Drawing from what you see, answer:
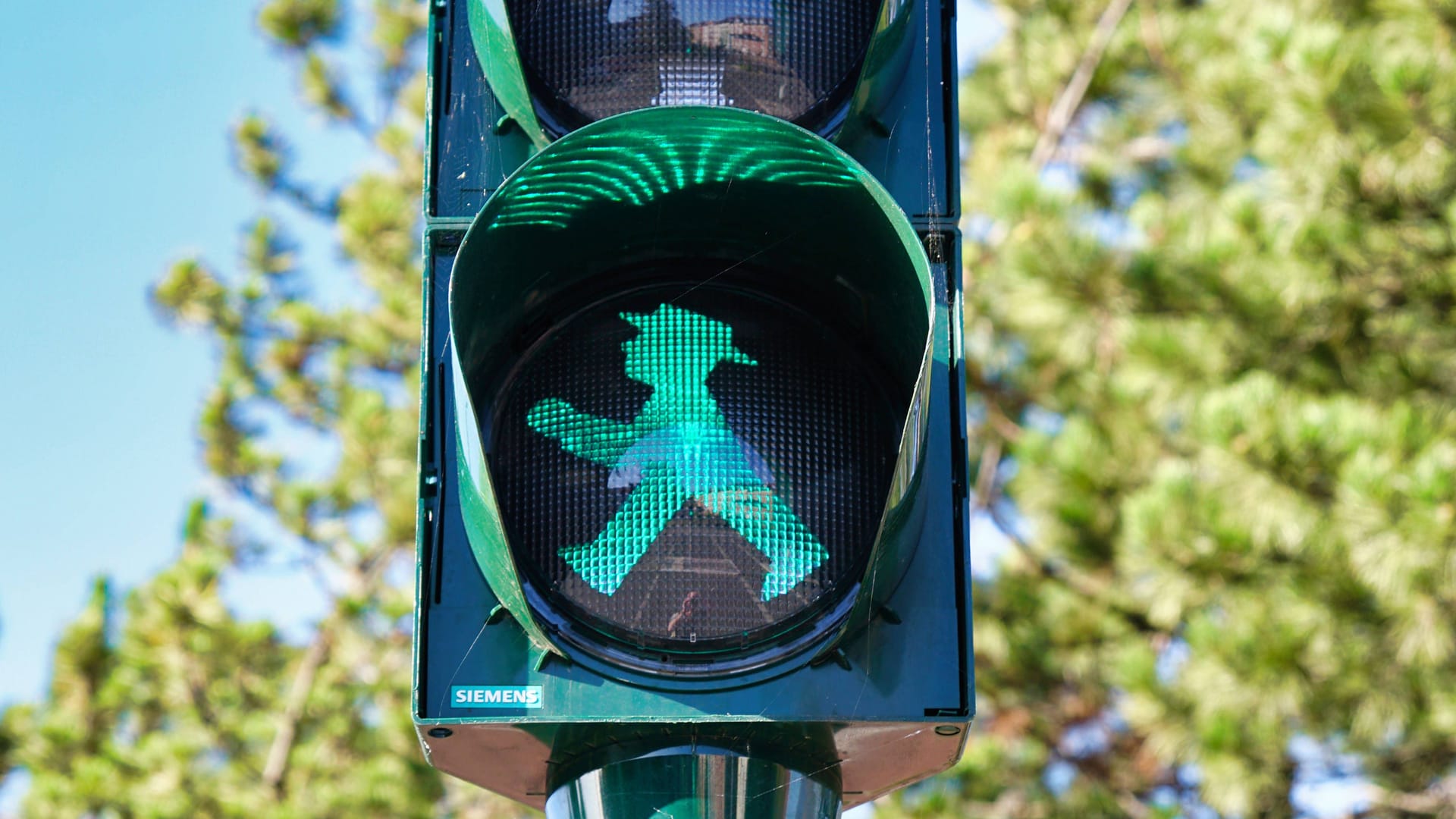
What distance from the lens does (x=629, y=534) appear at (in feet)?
5.79

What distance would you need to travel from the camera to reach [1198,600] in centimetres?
740

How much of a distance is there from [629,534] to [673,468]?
87 millimetres

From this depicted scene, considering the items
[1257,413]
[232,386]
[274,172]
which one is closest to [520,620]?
[1257,413]

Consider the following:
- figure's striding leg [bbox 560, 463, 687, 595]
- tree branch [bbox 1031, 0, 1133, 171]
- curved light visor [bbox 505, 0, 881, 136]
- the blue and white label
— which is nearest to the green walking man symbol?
figure's striding leg [bbox 560, 463, 687, 595]

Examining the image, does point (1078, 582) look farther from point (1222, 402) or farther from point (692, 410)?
point (692, 410)

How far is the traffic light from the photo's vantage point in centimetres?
170

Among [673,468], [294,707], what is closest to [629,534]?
[673,468]

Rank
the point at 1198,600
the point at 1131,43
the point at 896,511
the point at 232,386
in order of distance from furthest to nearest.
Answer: the point at 232,386, the point at 1131,43, the point at 1198,600, the point at 896,511

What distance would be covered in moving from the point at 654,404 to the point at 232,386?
13249 millimetres

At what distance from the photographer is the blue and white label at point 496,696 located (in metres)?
1.69

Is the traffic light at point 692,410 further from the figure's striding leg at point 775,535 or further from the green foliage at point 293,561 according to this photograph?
the green foliage at point 293,561

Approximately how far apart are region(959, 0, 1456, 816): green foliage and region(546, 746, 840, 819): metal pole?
4824 millimetres

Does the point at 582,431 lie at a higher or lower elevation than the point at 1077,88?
lower

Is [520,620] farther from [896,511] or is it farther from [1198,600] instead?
[1198,600]
